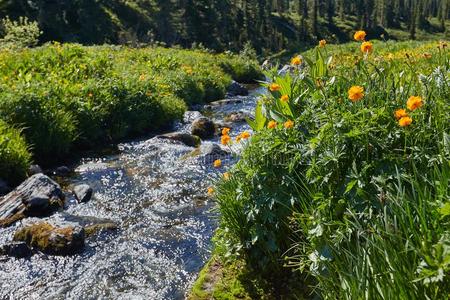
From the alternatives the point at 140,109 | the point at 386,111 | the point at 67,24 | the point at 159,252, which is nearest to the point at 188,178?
the point at 159,252

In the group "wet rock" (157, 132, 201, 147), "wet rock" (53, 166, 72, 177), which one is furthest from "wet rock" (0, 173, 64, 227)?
"wet rock" (157, 132, 201, 147)

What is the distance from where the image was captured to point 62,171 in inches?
402

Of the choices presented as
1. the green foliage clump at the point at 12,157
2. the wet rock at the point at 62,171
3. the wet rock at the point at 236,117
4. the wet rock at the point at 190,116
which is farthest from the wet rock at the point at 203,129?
the green foliage clump at the point at 12,157

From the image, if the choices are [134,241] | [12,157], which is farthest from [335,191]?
[12,157]

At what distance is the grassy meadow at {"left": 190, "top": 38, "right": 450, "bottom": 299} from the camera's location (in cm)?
254

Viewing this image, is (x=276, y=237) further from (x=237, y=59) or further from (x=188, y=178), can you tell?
(x=237, y=59)

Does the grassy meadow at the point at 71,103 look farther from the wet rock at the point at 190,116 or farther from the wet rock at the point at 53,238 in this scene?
the wet rock at the point at 53,238

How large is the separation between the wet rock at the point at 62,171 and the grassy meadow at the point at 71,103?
Result: 689 mm

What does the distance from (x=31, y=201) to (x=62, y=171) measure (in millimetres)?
2423

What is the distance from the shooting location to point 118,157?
11523 mm

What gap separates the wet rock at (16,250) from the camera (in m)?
6.43

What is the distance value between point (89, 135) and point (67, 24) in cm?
4964

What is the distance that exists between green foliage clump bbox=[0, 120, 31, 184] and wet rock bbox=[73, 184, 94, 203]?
1356 millimetres

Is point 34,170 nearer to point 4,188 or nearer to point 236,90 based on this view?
point 4,188
